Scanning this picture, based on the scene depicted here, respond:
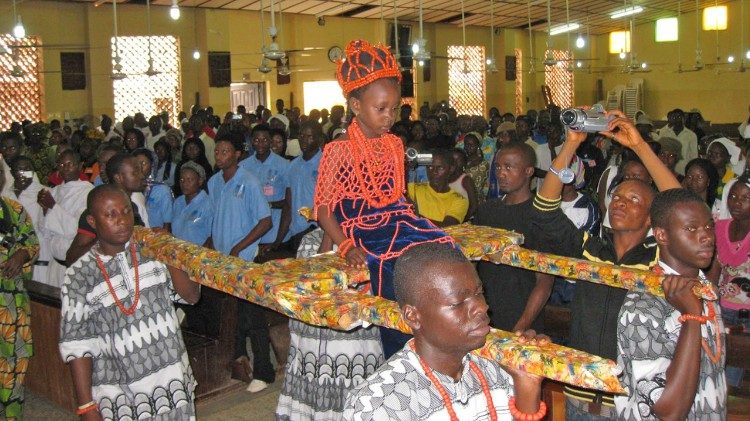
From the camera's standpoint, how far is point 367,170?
3342mm

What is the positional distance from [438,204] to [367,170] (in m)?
2.46

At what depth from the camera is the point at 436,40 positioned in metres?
24.5

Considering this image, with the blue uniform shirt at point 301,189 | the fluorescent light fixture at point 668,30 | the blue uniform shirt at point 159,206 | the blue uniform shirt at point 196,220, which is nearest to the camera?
the blue uniform shirt at point 196,220

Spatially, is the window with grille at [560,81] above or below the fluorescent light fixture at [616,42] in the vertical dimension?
below

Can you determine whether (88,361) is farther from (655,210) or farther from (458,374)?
(655,210)

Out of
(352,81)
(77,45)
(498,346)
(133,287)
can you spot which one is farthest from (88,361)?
(77,45)

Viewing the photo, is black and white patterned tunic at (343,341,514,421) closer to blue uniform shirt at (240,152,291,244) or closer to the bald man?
the bald man

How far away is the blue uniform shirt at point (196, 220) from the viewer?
6.05m

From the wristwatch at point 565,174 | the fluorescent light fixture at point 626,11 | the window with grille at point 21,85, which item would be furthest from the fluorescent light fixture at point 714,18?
the wristwatch at point 565,174

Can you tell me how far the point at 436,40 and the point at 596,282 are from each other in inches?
Result: 880

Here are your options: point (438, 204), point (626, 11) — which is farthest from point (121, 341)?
point (626, 11)

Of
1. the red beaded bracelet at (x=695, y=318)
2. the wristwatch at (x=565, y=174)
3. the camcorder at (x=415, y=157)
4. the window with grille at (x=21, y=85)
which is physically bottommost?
the red beaded bracelet at (x=695, y=318)

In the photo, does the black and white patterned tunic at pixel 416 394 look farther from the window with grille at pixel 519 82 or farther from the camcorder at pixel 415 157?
the window with grille at pixel 519 82

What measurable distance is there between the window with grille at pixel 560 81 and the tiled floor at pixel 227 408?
2439 cm
